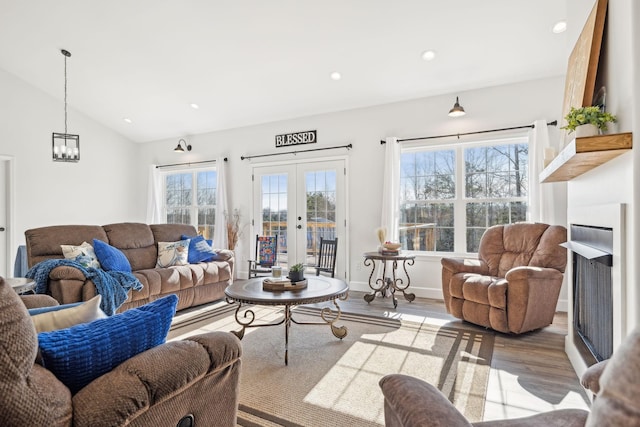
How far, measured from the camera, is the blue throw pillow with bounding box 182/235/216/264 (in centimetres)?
460

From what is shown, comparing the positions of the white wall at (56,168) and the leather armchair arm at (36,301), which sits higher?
the white wall at (56,168)

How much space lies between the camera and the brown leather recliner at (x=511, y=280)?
3.02m

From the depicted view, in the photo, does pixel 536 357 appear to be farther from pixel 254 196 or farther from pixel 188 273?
pixel 254 196

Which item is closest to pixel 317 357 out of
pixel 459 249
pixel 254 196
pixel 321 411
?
pixel 321 411

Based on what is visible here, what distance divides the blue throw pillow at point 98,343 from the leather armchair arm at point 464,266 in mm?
3022

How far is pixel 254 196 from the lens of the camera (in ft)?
19.8

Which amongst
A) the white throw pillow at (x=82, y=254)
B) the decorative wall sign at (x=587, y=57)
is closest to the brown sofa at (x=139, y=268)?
the white throw pillow at (x=82, y=254)

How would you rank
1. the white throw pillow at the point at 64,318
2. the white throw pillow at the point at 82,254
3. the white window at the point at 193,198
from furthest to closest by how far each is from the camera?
the white window at the point at 193,198 < the white throw pillow at the point at 82,254 < the white throw pillow at the point at 64,318

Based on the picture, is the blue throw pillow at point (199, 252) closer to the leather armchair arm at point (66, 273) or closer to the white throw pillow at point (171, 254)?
the white throw pillow at point (171, 254)

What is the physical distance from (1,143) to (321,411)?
21.3 feet

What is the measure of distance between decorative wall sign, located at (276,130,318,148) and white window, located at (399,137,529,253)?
147cm

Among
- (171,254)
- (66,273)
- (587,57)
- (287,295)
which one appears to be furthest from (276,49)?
(66,273)

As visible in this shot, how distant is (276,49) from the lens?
161 inches

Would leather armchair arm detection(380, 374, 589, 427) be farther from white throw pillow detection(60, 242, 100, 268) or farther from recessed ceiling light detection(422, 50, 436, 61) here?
recessed ceiling light detection(422, 50, 436, 61)
